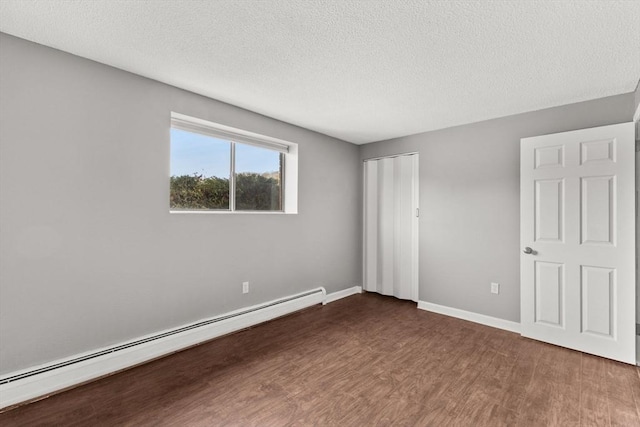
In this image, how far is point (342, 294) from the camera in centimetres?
445

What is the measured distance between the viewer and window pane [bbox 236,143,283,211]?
11.0 feet

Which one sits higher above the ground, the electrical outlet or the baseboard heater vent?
the electrical outlet

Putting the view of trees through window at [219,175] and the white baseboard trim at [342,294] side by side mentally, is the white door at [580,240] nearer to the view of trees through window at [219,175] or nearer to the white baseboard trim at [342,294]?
the white baseboard trim at [342,294]

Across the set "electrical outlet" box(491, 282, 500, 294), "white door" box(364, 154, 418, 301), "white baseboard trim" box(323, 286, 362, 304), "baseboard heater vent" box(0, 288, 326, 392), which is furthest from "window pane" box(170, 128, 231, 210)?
"electrical outlet" box(491, 282, 500, 294)

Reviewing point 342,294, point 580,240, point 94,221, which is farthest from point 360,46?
point 342,294

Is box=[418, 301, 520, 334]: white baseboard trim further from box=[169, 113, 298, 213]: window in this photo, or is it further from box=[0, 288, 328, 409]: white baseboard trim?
box=[169, 113, 298, 213]: window

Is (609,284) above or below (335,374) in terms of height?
above

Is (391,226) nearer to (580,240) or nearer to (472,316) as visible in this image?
(472,316)

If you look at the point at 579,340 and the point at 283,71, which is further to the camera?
the point at 579,340

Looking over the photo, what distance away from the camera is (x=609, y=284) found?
2604 millimetres

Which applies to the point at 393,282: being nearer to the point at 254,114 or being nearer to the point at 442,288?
the point at 442,288

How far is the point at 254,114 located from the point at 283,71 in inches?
42.7

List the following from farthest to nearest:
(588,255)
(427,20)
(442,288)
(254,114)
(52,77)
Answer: (442,288) → (254,114) → (588,255) → (52,77) → (427,20)

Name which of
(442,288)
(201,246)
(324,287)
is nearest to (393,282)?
(442,288)
